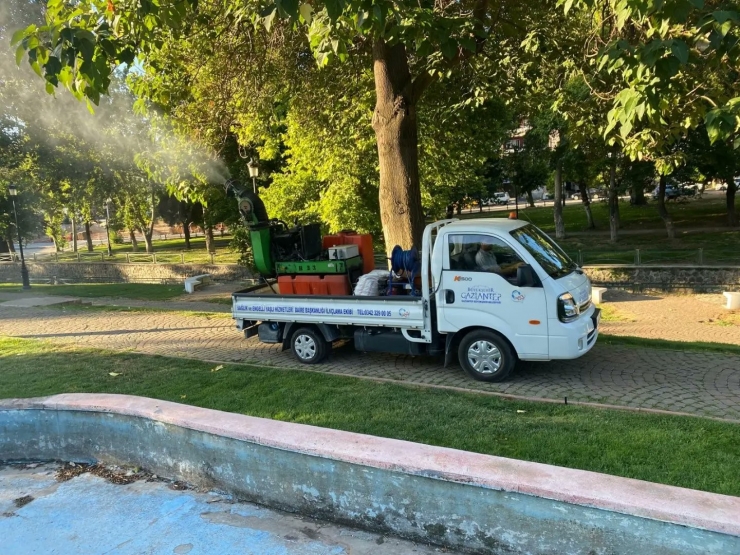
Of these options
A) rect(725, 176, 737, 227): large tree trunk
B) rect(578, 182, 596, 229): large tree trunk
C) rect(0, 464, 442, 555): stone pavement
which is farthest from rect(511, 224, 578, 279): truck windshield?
rect(578, 182, 596, 229): large tree trunk

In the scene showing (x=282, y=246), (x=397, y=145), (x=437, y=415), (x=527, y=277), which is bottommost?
(x=437, y=415)

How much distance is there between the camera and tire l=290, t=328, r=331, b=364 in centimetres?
749

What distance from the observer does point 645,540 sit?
2533mm

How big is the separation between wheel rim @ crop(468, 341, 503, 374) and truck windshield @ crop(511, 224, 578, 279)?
1.07m

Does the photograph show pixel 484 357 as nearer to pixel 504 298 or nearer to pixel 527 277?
pixel 504 298

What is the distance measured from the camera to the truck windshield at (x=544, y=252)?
20.8 ft

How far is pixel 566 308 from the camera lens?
6.10m

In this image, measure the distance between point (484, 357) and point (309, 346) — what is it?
2417 millimetres

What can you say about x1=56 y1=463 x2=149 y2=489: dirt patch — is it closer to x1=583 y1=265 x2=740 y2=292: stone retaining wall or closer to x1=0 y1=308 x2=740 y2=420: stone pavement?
x1=0 y1=308 x2=740 y2=420: stone pavement

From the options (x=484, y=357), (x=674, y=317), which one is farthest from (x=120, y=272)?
(x=484, y=357)

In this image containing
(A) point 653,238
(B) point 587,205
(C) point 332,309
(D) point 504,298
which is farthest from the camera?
(B) point 587,205

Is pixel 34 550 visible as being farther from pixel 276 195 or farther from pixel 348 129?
pixel 276 195

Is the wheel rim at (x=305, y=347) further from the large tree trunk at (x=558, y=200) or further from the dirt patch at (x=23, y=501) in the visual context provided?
the large tree trunk at (x=558, y=200)

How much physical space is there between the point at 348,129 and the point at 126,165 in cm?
1995
